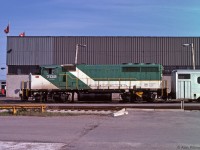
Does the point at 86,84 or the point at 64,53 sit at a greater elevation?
the point at 64,53

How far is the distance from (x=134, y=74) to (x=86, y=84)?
489 centimetres

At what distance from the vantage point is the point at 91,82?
3594 cm

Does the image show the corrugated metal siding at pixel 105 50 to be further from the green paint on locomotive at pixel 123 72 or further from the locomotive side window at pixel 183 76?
the locomotive side window at pixel 183 76

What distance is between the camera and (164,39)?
52625 millimetres

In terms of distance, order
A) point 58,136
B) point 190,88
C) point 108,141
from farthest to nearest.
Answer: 1. point 190,88
2. point 58,136
3. point 108,141

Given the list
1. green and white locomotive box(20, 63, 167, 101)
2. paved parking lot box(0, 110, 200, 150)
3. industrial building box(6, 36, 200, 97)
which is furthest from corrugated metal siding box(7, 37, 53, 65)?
paved parking lot box(0, 110, 200, 150)

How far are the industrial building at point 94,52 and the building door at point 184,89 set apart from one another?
58.0 ft

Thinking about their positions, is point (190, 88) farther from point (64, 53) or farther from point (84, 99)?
point (64, 53)

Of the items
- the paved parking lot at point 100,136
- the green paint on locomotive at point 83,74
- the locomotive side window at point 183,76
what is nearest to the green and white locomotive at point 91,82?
the green paint on locomotive at point 83,74

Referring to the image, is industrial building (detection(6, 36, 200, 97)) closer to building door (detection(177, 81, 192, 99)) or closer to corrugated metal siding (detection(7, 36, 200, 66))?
corrugated metal siding (detection(7, 36, 200, 66))

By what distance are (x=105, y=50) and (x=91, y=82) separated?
17.8m

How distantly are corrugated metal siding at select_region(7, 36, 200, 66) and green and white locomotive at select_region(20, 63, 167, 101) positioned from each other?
1688cm

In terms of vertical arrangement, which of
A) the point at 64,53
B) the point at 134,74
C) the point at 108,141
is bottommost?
the point at 108,141

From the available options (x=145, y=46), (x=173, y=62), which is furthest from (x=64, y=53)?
(x=173, y=62)
